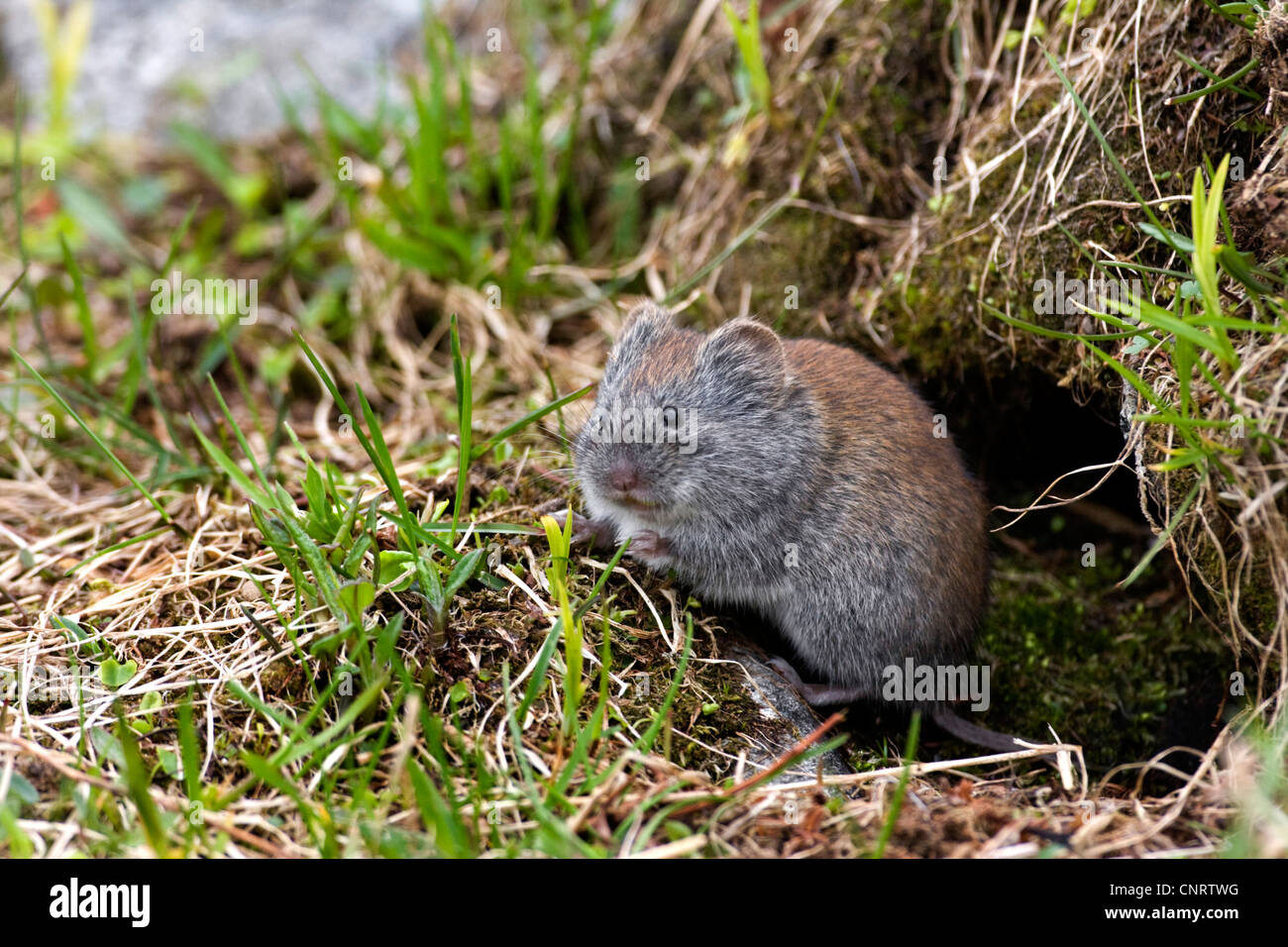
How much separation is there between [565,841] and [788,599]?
1.93 m

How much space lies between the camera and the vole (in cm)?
436

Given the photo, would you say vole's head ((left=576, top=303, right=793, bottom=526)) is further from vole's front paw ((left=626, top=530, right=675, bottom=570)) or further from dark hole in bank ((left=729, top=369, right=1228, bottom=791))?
dark hole in bank ((left=729, top=369, right=1228, bottom=791))

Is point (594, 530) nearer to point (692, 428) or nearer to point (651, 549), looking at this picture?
point (651, 549)

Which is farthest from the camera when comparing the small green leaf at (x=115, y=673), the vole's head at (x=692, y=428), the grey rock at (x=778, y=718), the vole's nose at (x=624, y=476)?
the vole's head at (x=692, y=428)

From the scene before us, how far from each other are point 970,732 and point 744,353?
1.88m

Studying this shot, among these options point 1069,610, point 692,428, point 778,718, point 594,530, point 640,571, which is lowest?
point 778,718

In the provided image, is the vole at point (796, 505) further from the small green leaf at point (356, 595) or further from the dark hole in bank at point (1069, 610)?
the small green leaf at point (356, 595)

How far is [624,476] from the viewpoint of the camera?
417 cm

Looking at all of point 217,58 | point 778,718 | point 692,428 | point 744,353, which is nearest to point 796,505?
point 692,428

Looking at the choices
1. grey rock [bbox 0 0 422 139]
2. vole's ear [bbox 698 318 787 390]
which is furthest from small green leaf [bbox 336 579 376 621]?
grey rock [bbox 0 0 422 139]

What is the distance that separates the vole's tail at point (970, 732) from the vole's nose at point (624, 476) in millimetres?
1669

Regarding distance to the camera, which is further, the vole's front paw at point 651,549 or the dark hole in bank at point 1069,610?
the dark hole in bank at point 1069,610

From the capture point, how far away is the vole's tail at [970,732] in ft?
14.3

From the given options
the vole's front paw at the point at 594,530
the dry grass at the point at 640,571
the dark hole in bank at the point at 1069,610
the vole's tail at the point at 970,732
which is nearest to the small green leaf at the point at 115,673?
the dry grass at the point at 640,571
